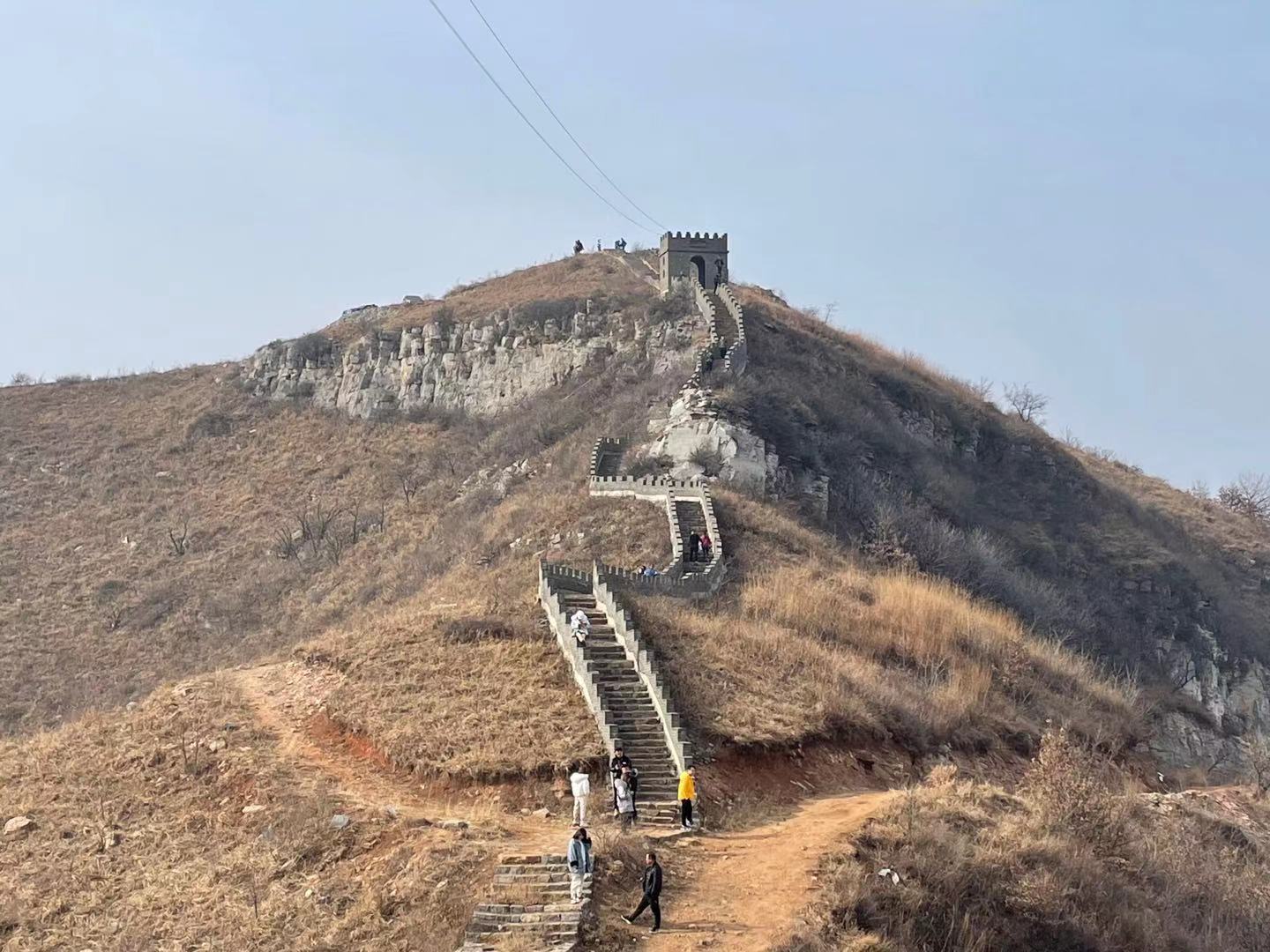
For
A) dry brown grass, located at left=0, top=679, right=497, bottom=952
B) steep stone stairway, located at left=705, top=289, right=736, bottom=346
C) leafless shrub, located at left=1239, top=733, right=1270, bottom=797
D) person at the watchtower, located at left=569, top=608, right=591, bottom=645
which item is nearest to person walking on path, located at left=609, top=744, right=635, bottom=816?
dry brown grass, located at left=0, top=679, right=497, bottom=952

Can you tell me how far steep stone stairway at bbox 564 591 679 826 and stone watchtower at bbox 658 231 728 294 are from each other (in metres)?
40.8

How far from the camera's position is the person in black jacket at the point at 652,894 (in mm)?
19172

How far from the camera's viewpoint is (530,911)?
19.8 m

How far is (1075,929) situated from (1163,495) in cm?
5898

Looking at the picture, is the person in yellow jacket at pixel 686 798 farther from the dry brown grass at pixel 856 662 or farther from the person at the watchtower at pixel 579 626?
the person at the watchtower at pixel 579 626

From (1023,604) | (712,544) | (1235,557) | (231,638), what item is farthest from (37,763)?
(1235,557)

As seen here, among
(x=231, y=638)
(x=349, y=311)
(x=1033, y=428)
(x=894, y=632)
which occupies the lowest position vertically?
(x=231, y=638)

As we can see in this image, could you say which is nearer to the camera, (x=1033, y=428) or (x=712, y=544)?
(x=712, y=544)

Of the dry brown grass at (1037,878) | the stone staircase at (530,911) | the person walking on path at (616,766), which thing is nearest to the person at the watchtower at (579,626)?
the person walking on path at (616,766)

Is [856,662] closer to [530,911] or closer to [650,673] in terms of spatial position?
[650,673]

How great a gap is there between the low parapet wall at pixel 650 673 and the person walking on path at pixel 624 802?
2.16 metres

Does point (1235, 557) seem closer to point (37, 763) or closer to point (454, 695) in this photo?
point (454, 695)

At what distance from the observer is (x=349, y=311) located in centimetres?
8825

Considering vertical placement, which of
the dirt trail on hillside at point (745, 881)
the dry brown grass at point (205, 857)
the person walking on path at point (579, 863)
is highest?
the person walking on path at point (579, 863)
